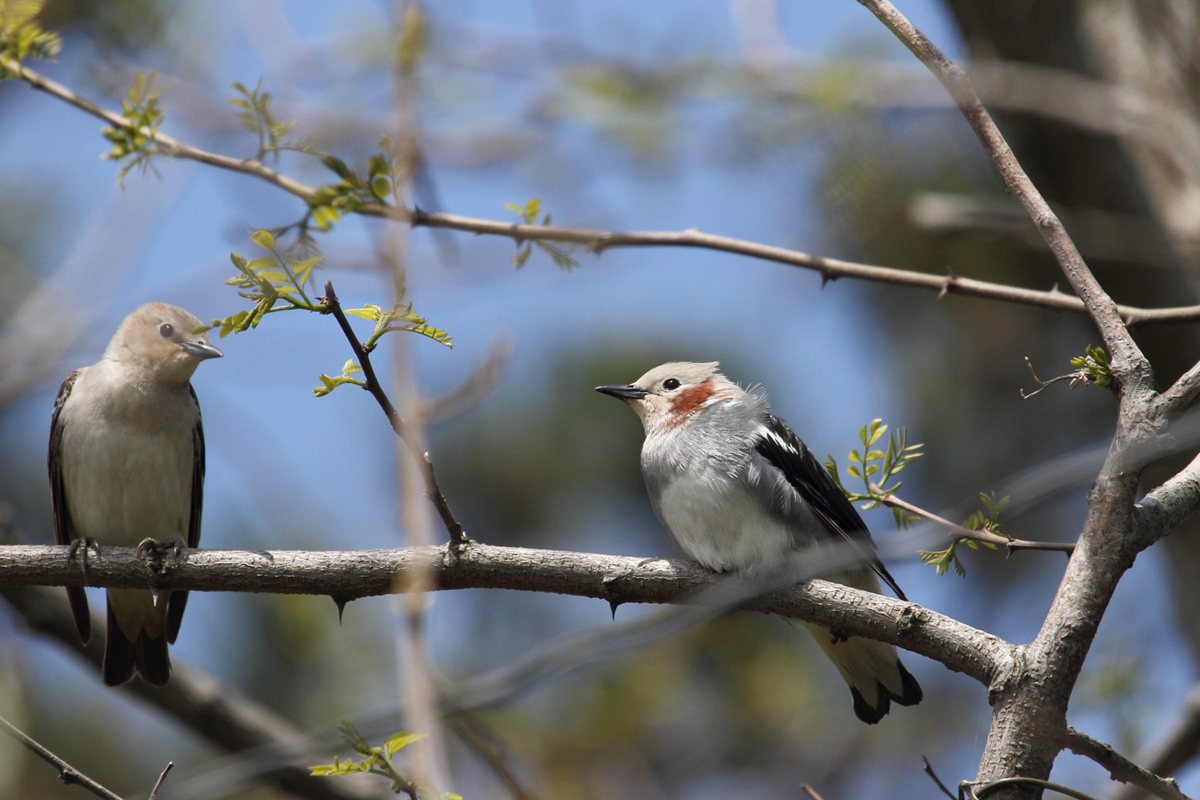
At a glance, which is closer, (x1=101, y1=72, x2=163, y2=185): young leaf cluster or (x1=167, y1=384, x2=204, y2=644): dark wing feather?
(x1=101, y1=72, x2=163, y2=185): young leaf cluster

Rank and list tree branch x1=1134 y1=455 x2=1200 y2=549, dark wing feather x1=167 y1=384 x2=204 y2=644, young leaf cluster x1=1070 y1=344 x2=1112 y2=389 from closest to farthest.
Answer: tree branch x1=1134 y1=455 x2=1200 y2=549, young leaf cluster x1=1070 y1=344 x2=1112 y2=389, dark wing feather x1=167 y1=384 x2=204 y2=644

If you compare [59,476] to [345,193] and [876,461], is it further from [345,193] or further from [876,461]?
[876,461]

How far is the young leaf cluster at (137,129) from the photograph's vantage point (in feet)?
15.6

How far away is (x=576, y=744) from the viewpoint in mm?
8195

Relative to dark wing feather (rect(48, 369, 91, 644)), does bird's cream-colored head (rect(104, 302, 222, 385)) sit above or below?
above

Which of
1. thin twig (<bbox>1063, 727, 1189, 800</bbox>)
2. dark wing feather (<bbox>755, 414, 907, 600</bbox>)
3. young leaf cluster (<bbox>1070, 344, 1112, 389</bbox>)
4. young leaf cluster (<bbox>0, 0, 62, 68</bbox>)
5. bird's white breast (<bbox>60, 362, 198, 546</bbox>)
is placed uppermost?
young leaf cluster (<bbox>0, 0, 62, 68</bbox>)

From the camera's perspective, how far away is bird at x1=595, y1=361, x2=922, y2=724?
509cm

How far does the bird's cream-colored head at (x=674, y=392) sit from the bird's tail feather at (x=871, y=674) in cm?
124

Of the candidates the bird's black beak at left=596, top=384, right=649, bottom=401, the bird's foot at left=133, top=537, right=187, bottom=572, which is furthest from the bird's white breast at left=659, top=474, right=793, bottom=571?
the bird's foot at left=133, top=537, right=187, bottom=572

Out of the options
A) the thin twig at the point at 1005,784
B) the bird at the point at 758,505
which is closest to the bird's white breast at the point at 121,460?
the bird at the point at 758,505

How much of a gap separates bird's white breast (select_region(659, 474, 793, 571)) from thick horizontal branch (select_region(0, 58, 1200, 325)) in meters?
1.11

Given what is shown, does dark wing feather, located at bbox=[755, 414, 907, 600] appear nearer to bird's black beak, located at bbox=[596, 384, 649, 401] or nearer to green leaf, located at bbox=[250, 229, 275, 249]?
bird's black beak, located at bbox=[596, 384, 649, 401]

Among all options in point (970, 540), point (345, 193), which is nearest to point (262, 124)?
point (345, 193)

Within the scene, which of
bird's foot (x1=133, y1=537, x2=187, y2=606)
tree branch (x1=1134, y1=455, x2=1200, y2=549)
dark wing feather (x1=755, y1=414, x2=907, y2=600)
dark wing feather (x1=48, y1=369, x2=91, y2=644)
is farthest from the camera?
dark wing feather (x1=48, y1=369, x2=91, y2=644)
